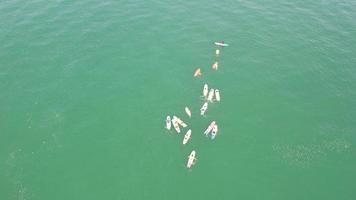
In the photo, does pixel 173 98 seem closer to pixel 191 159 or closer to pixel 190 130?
pixel 190 130

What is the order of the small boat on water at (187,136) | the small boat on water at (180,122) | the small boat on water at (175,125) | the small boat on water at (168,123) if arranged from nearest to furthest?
the small boat on water at (187,136), the small boat on water at (175,125), the small boat on water at (168,123), the small boat on water at (180,122)

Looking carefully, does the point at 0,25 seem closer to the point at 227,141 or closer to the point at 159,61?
the point at 159,61

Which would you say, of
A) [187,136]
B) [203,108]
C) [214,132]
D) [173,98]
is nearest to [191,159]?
[187,136]

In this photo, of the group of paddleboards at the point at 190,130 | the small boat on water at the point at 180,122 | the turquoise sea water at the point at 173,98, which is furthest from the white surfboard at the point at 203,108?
the small boat on water at the point at 180,122

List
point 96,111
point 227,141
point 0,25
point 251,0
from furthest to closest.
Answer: point 251,0 < point 0,25 < point 96,111 < point 227,141

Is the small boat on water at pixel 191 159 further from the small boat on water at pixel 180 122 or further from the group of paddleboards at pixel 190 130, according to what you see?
the small boat on water at pixel 180 122

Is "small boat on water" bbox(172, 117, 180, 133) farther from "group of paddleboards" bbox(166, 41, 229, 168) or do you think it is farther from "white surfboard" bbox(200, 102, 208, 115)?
"white surfboard" bbox(200, 102, 208, 115)

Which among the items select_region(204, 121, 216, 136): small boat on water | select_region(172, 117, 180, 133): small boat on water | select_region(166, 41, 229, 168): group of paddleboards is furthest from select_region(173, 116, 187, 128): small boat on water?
select_region(204, 121, 216, 136): small boat on water

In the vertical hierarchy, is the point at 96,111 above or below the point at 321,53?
below

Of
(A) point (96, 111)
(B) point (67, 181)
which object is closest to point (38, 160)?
(B) point (67, 181)
